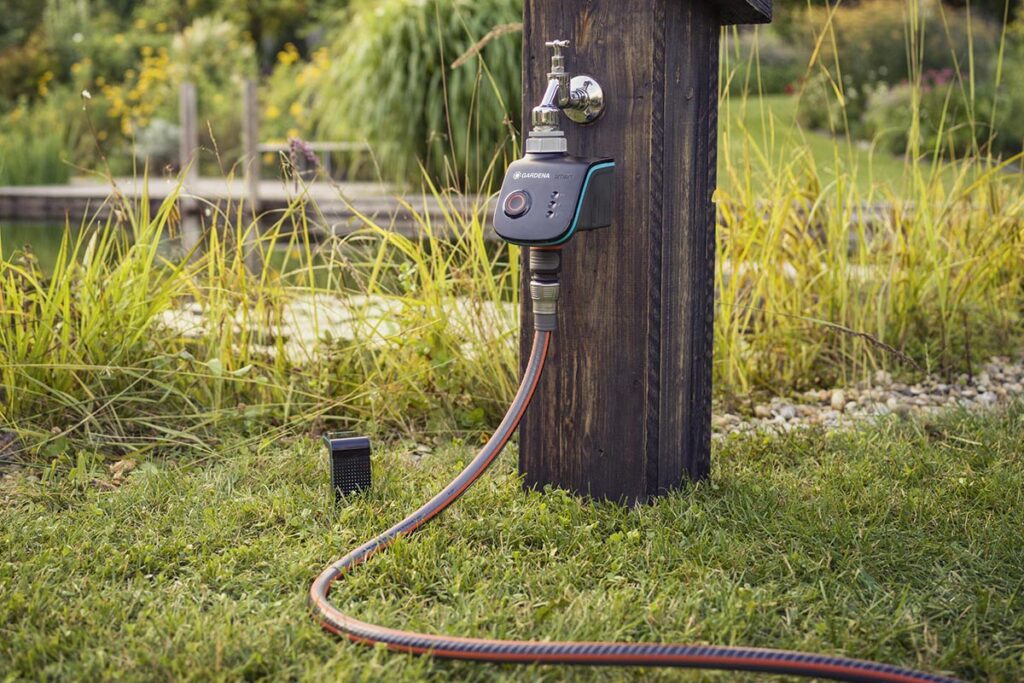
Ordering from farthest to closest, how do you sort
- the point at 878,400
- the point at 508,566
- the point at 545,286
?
the point at 878,400, the point at 545,286, the point at 508,566

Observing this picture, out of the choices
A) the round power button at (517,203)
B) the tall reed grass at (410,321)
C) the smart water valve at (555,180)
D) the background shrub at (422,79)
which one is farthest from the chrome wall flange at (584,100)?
the background shrub at (422,79)

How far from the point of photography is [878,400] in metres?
→ 3.30

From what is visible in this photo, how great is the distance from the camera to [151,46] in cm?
1399

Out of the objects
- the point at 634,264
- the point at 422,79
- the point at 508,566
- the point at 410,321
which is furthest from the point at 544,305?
the point at 422,79

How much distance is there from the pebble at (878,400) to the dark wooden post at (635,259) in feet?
2.27

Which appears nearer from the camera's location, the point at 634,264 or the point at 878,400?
the point at 634,264

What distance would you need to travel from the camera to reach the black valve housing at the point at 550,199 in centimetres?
204

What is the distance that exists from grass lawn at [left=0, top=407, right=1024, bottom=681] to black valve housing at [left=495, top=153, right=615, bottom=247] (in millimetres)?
597

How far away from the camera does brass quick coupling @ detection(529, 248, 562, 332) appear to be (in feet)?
7.15

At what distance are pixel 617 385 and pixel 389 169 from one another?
627 centimetres

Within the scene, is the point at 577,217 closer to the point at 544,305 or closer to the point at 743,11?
the point at 544,305

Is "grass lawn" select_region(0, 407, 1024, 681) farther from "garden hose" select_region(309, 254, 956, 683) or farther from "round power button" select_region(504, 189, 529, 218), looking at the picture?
"round power button" select_region(504, 189, 529, 218)

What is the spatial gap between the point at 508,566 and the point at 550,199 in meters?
0.70

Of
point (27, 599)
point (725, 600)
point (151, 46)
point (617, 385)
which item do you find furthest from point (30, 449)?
point (151, 46)
